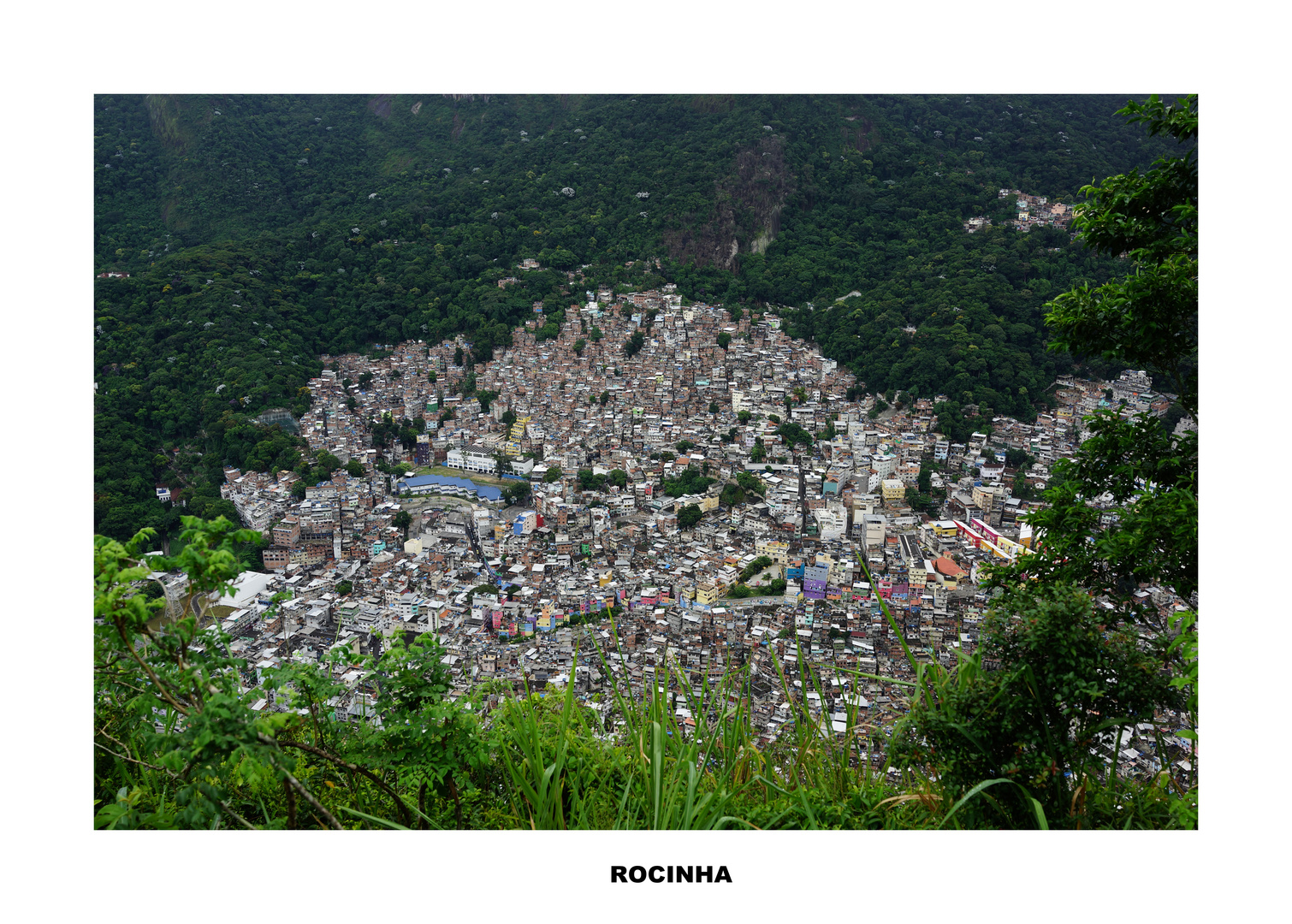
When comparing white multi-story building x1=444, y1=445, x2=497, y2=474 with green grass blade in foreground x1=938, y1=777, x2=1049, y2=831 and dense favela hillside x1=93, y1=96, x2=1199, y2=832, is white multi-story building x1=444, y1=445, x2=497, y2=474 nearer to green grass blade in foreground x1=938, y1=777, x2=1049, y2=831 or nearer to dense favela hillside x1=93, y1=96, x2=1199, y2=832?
dense favela hillside x1=93, y1=96, x2=1199, y2=832

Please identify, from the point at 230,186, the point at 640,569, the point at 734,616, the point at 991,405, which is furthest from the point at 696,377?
the point at 230,186

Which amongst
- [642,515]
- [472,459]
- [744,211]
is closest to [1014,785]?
[642,515]

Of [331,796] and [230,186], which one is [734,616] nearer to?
[331,796]

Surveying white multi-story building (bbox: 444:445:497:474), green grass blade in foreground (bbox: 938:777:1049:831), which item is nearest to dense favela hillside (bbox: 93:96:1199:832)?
green grass blade in foreground (bbox: 938:777:1049:831)

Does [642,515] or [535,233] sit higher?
[535,233]

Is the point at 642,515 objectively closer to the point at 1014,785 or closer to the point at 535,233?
the point at 1014,785

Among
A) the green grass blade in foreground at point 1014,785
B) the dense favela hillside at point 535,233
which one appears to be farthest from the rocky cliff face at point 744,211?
the green grass blade in foreground at point 1014,785
